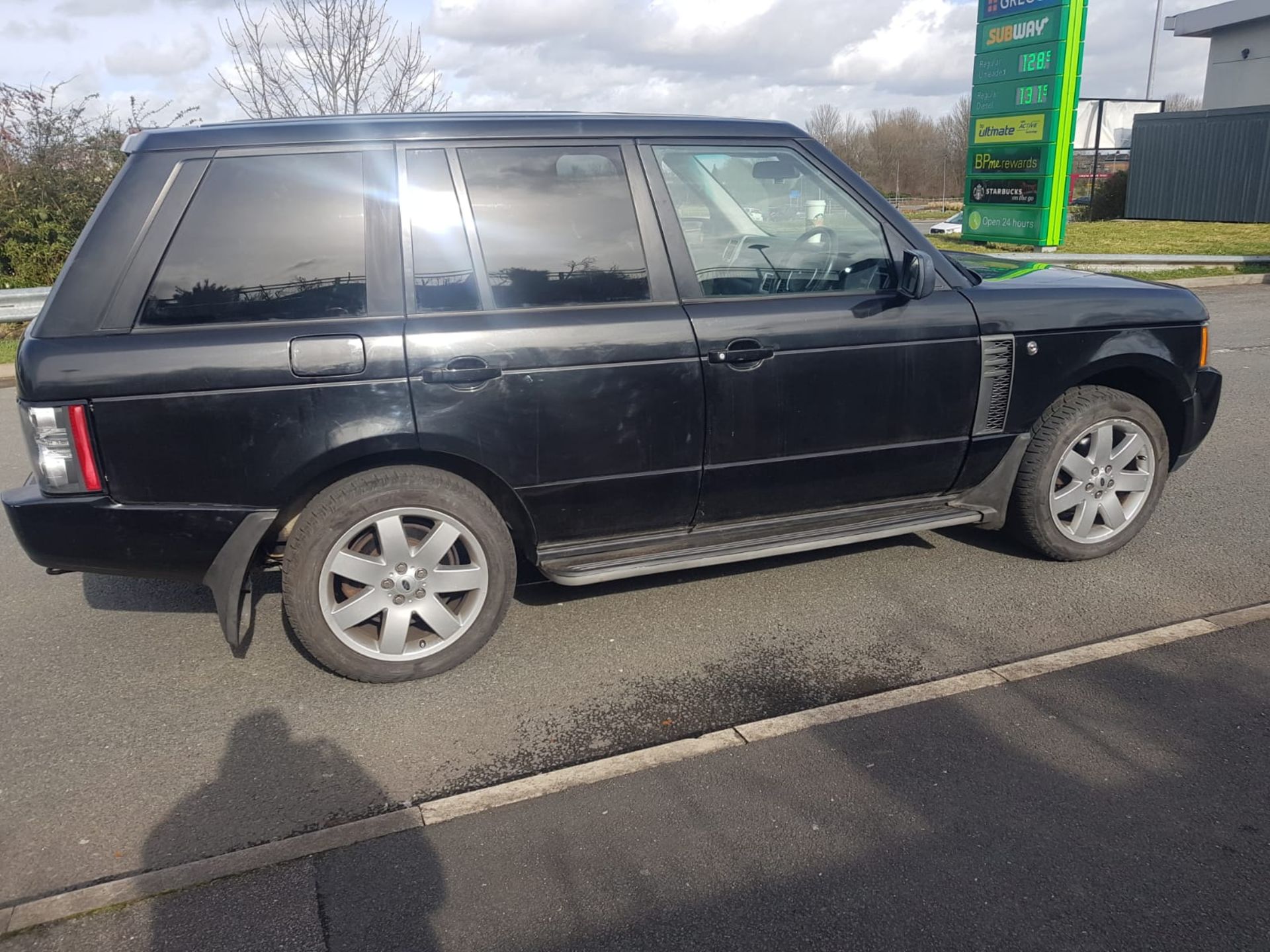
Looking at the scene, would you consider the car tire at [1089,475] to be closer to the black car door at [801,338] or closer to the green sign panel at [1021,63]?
the black car door at [801,338]

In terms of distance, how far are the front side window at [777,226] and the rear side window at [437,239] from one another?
89 centimetres

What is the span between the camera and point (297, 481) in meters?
3.35

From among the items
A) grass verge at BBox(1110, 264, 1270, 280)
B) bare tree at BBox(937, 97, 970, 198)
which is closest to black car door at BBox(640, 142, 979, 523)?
grass verge at BBox(1110, 264, 1270, 280)

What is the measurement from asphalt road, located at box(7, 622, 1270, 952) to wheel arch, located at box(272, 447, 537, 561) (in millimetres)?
1138

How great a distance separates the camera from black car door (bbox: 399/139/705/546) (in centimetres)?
343

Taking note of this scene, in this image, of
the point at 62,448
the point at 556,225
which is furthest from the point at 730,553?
the point at 62,448

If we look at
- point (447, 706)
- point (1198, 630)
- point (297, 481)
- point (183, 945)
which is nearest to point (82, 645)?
point (297, 481)

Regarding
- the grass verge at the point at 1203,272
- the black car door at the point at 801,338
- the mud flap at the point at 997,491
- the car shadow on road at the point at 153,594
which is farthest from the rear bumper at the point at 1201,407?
the grass verge at the point at 1203,272

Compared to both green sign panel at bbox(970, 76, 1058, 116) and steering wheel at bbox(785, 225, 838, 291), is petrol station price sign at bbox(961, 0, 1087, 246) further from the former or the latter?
steering wheel at bbox(785, 225, 838, 291)

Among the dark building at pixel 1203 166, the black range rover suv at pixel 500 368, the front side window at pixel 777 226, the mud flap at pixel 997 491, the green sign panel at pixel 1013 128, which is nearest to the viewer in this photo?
the black range rover suv at pixel 500 368

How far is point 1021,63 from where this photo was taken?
55.3 feet

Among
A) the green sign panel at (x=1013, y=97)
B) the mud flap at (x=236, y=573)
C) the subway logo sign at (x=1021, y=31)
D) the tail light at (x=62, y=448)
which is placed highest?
the subway logo sign at (x=1021, y=31)

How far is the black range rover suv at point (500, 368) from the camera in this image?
3.25 meters

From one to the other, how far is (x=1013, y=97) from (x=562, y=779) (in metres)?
17.3
